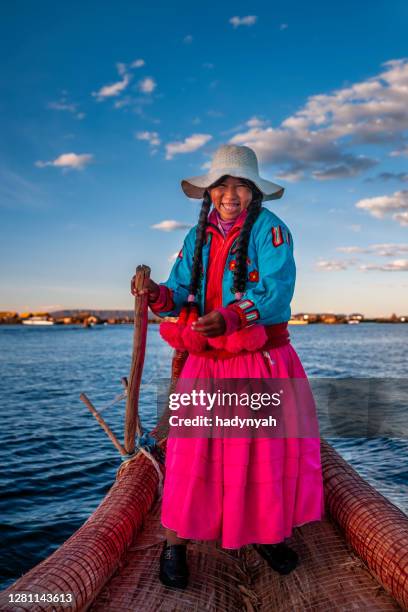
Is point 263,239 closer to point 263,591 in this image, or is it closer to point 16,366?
point 263,591

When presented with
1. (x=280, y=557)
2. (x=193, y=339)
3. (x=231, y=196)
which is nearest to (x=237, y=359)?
(x=193, y=339)

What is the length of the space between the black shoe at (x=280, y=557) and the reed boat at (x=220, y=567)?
7 cm

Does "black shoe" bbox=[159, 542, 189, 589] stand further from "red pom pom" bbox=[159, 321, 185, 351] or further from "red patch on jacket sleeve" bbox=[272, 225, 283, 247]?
"red patch on jacket sleeve" bbox=[272, 225, 283, 247]

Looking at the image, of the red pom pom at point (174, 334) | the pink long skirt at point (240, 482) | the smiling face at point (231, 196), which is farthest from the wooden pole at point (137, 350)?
the smiling face at point (231, 196)

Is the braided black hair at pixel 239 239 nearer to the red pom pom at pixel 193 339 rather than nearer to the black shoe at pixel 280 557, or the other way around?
the red pom pom at pixel 193 339

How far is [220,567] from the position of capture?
119 inches

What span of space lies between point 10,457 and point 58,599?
25.8ft

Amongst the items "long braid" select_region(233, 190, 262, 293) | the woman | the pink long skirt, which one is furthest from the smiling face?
the pink long skirt

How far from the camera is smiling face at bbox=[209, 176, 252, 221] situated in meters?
2.93

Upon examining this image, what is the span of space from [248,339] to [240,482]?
28.4 inches

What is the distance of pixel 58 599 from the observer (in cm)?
232

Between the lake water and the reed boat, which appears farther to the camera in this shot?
the lake water

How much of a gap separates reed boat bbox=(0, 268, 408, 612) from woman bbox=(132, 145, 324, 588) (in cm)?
13

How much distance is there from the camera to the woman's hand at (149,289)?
2.72 m
